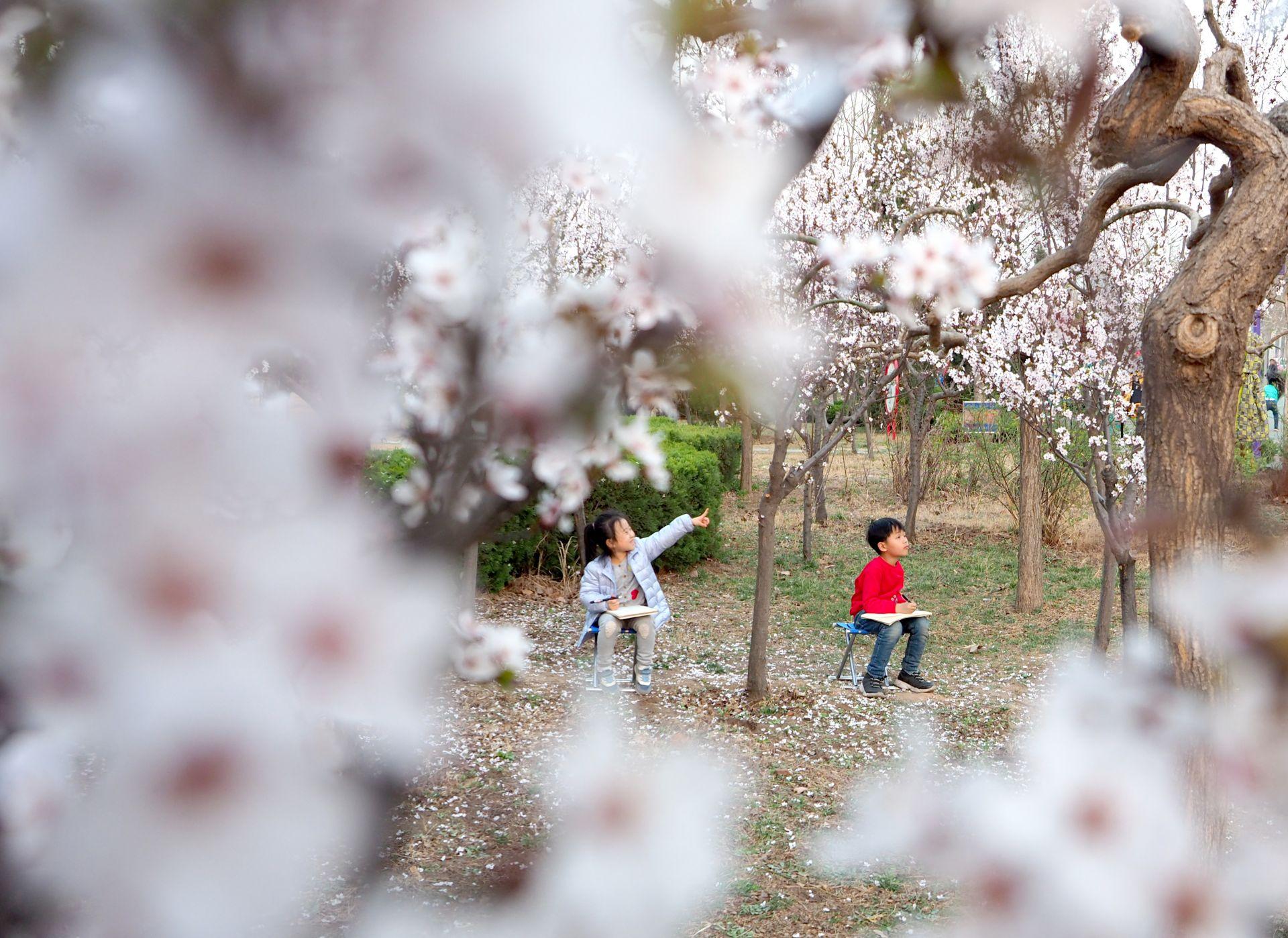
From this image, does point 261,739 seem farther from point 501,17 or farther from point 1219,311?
point 1219,311

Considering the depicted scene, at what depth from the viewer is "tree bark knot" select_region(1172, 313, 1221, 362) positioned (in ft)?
6.82

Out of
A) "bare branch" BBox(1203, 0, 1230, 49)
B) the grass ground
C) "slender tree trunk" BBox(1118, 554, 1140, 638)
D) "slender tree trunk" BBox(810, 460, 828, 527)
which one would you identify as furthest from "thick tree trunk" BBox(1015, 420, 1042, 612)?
"bare branch" BBox(1203, 0, 1230, 49)

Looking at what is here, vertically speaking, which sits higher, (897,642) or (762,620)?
(762,620)

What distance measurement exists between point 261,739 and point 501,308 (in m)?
0.19

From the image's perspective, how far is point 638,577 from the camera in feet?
18.3

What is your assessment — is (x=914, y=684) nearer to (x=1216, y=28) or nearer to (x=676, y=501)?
(x=676, y=501)

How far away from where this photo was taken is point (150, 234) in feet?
0.81

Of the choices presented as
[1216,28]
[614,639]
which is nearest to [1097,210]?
[1216,28]

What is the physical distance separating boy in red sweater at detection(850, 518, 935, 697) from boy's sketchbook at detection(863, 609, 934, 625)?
0.8 inches

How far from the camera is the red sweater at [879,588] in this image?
5637 millimetres

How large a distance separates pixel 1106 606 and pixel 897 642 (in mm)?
1193

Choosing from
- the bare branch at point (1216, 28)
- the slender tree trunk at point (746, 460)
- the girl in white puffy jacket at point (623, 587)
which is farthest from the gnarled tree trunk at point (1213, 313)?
the slender tree trunk at point (746, 460)

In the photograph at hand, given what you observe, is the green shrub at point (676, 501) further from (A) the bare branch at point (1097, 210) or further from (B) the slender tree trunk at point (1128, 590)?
(A) the bare branch at point (1097, 210)

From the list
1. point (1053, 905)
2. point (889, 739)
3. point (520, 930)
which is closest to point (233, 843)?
point (520, 930)
